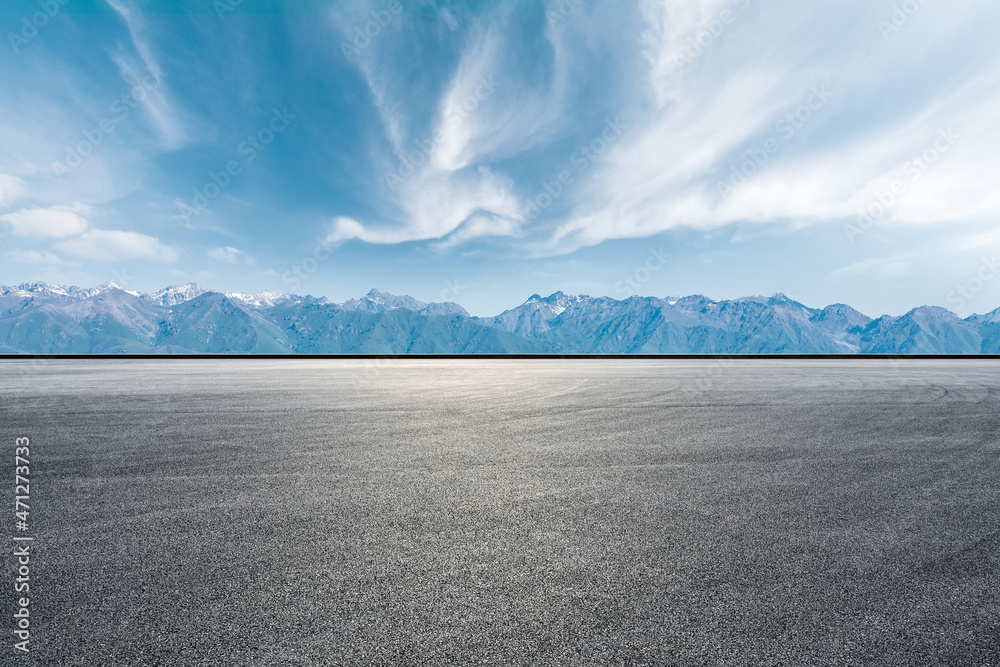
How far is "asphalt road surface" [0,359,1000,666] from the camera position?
2.04 meters

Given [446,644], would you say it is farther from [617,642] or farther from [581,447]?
[581,447]

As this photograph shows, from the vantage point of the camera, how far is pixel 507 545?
2.96 m

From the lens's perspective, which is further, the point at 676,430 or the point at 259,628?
the point at 676,430

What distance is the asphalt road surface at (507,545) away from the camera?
2.04 meters

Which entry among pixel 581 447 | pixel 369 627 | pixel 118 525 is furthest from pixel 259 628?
pixel 581 447

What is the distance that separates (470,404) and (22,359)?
94.6ft

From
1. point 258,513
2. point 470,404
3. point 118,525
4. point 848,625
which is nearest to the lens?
point 848,625

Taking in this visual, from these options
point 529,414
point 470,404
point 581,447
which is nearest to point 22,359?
point 470,404

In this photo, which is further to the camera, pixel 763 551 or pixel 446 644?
pixel 763 551

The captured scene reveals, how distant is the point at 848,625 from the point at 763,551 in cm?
72

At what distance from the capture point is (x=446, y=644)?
79.1 inches

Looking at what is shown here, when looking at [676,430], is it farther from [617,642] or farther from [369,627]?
[369,627]

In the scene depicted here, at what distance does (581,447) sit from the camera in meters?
5.57

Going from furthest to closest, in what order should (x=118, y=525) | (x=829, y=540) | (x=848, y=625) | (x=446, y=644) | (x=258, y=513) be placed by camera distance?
(x=258, y=513) < (x=118, y=525) < (x=829, y=540) < (x=848, y=625) < (x=446, y=644)
